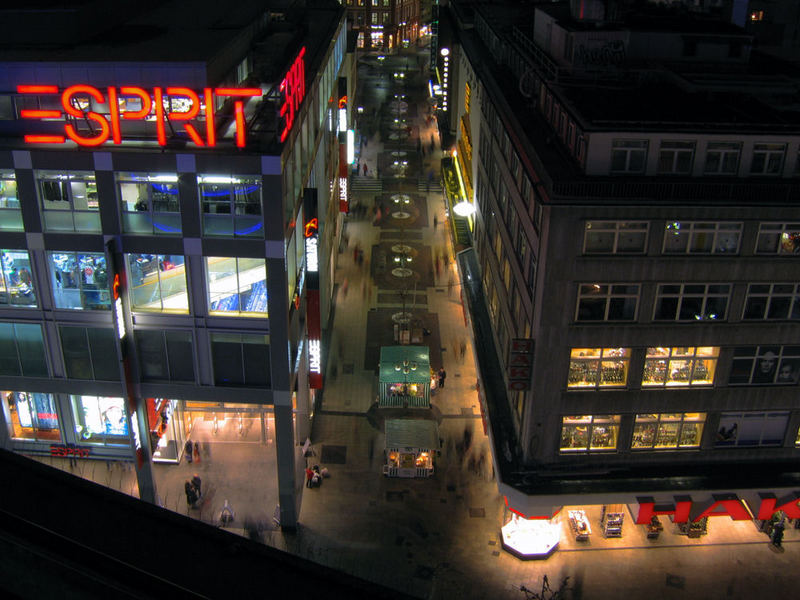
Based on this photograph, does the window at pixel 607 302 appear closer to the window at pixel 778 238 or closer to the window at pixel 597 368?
the window at pixel 597 368

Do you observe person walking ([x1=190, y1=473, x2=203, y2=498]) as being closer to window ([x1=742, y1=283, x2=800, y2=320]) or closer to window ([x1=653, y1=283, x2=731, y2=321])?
window ([x1=653, y1=283, x2=731, y2=321])

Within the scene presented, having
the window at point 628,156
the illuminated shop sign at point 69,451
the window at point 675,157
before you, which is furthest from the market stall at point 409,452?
the window at point 675,157

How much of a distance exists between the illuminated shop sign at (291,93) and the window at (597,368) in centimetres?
1755

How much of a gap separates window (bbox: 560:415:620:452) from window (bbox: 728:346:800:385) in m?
6.26

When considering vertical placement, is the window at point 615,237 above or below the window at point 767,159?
below

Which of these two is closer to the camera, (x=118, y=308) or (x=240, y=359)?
(x=118, y=308)

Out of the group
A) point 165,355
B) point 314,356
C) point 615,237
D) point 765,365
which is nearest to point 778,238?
point 765,365

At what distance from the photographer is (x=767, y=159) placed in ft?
120

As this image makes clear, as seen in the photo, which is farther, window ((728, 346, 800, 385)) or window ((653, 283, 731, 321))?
window ((728, 346, 800, 385))

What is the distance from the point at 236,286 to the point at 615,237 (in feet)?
58.3

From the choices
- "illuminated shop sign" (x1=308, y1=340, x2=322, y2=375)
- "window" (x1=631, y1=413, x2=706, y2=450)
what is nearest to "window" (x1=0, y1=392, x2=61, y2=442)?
"illuminated shop sign" (x1=308, y1=340, x2=322, y2=375)

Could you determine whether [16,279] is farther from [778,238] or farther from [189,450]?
[778,238]

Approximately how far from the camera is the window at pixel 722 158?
36.3m

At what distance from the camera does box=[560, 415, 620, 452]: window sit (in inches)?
1513
